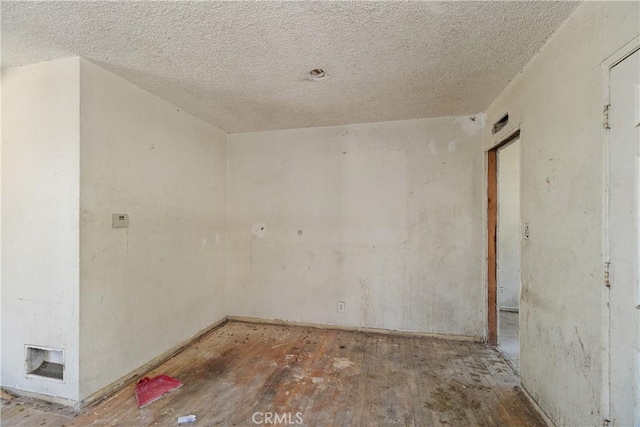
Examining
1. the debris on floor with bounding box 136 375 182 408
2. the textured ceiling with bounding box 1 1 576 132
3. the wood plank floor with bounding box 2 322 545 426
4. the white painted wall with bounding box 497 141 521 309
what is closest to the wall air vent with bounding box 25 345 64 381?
the wood plank floor with bounding box 2 322 545 426

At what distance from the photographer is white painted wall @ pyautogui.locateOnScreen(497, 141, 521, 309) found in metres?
4.26

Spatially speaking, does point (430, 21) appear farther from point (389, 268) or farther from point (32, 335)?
point (32, 335)

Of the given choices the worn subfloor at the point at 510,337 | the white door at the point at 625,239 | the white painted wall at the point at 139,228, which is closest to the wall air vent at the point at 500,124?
the white door at the point at 625,239

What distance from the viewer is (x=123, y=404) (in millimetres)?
2049

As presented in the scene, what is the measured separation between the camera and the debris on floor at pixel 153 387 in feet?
6.81

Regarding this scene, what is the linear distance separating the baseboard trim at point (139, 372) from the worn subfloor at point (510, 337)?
3.14 meters

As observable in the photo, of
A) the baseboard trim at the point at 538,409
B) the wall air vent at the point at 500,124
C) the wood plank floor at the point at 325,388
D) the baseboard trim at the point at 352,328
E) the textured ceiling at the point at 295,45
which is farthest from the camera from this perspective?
the baseboard trim at the point at 352,328

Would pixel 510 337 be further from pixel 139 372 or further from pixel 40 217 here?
pixel 40 217

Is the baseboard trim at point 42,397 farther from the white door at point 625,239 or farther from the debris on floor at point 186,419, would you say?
the white door at point 625,239

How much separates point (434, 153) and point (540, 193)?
1436 millimetres

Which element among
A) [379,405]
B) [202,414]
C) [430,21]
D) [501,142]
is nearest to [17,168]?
[202,414]

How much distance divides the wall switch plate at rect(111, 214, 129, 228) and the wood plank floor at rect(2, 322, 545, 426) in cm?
127

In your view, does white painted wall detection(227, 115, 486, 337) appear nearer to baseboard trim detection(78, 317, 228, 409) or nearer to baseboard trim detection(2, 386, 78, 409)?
baseboard trim detection(78, 317, 228, 409)

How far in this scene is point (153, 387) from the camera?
7.28 ft
